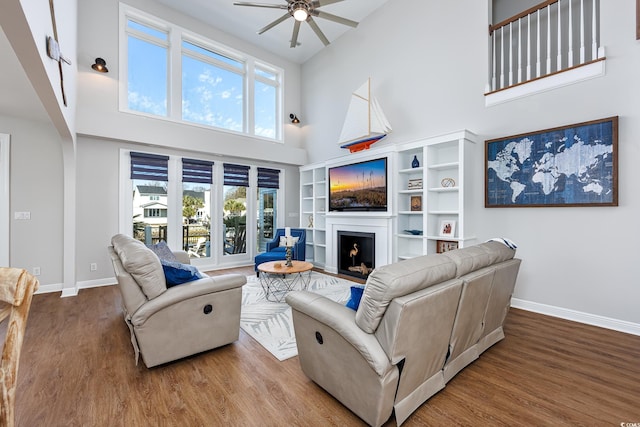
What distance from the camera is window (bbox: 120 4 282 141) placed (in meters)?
5.13

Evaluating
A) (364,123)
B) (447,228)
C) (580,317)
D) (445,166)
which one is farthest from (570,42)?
(580,317)

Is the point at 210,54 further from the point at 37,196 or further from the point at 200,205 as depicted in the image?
the point at 37,196

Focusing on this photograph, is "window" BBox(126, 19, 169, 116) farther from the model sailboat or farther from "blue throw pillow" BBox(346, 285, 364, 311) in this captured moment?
"blue throw pillow" BBox(346, 285, 364, 311)

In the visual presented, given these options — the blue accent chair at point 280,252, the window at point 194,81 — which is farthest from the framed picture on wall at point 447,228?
the window at point 194,81

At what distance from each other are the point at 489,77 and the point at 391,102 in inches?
65.1

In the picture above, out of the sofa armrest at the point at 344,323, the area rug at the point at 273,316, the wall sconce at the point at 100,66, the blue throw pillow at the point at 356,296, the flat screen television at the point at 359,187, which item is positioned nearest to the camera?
the sofa armrest at the point at 344,323

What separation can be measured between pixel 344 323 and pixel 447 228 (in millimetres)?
3201

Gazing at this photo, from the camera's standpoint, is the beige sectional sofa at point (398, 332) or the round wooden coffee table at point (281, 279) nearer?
the beige sectional sofa at point (398, 332)

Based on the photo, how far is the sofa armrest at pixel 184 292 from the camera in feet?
6.80

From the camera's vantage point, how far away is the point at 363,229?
16.8 feet

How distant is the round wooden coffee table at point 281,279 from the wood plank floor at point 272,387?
1147 mm

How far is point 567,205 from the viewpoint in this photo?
3275mm

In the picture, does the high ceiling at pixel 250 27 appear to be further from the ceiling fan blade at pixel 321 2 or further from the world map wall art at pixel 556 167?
the world map wall art at pixel 556 167

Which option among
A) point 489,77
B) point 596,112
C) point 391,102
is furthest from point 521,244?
point 391,102
